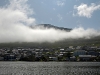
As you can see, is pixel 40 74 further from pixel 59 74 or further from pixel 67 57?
pixel 67 57

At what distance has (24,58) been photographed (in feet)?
456

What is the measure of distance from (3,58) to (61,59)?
148ft

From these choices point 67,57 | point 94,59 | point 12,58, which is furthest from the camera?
point 12,58

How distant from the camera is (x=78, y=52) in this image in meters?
155

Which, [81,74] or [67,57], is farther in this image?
[67,57]

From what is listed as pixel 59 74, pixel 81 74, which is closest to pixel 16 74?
pixel 59 74

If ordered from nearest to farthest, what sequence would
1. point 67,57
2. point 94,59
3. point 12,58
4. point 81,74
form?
point 81,74
point 94,59
point 67,57
point 12,58

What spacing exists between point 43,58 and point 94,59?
33.1 metres

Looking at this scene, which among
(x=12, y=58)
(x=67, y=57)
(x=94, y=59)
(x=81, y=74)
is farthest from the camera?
(x=12, y=58)

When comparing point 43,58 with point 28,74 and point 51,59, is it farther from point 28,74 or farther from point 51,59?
point 28,74

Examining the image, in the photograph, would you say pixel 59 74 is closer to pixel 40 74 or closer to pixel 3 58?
pixel 40 74

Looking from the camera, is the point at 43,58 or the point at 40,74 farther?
the point at 43,58

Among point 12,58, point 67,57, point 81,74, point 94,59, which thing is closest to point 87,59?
point 94,59

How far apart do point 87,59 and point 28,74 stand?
8627 centimetres
